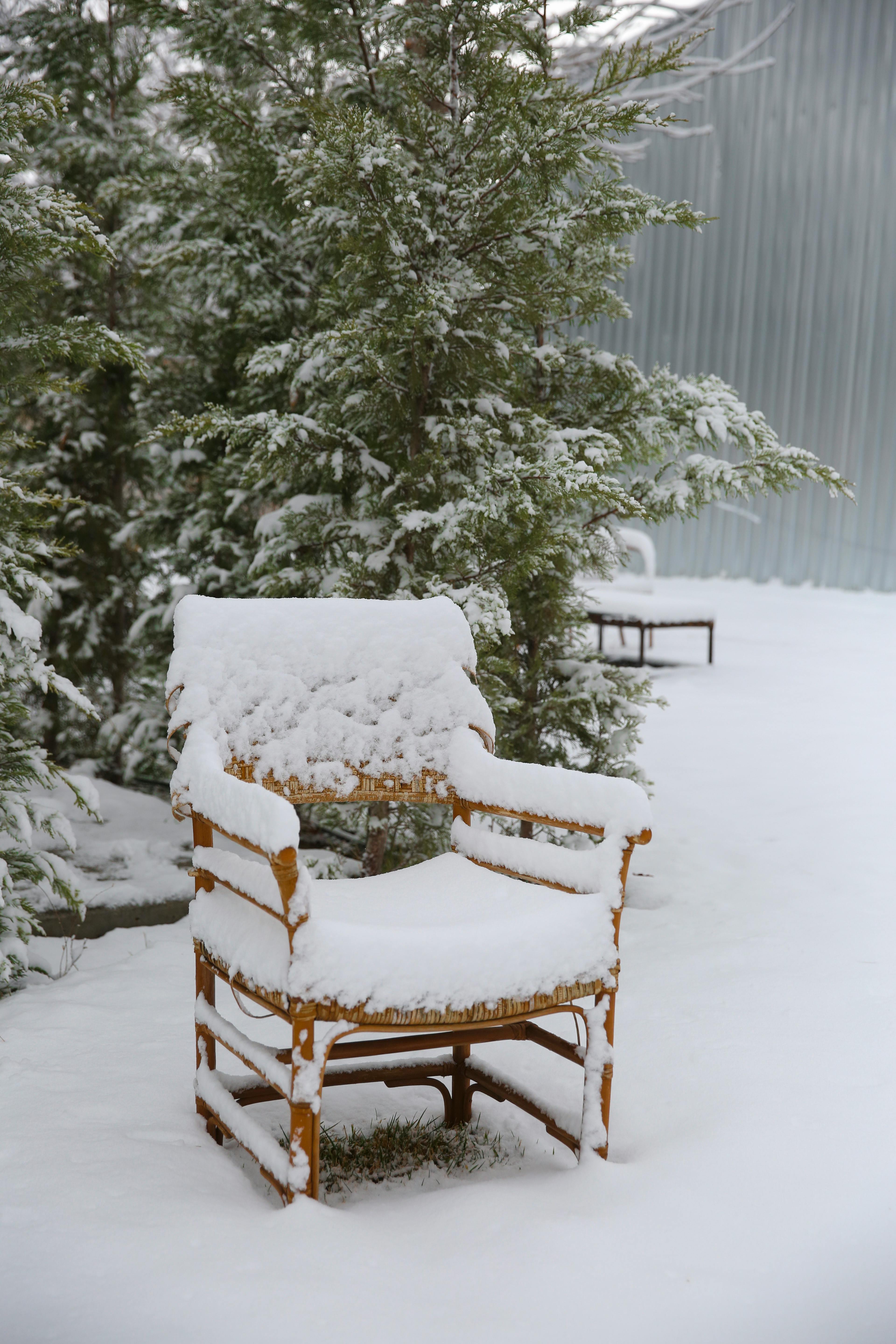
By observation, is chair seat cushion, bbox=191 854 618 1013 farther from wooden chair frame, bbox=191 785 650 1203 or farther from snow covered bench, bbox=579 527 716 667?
snow covered bench, bbox=579 527 716 667

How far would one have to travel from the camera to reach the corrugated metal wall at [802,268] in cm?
1093

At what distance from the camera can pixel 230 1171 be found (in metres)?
1.90

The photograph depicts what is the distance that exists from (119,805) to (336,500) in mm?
1514

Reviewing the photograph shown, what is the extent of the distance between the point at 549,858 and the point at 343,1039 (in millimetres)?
727

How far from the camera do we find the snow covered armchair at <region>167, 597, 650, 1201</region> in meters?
1.62

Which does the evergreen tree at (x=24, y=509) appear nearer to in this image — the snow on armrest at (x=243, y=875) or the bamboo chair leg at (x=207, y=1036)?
the bamboo chair leg at (x=207, y=1036)

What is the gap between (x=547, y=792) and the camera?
1984mm

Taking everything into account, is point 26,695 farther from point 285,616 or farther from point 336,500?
point 285,616

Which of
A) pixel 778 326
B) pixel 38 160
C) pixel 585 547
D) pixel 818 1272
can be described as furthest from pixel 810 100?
pixel 818 1272

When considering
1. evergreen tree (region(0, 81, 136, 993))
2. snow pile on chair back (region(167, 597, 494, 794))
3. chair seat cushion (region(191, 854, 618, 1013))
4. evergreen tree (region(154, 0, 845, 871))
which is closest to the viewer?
chair seat cushion (region(191, 854, 618, 1013))

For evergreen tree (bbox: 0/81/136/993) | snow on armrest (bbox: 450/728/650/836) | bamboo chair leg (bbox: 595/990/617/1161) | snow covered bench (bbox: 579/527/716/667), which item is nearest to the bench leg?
bamboo chair leg (bbox: 595/990/617/1161)

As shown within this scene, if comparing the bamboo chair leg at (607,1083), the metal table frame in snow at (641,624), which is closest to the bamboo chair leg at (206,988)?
the bamboo chair leg at (607,1083)

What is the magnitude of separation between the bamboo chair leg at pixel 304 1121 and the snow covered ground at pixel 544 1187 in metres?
0.04

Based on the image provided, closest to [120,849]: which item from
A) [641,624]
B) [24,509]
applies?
[24,509]
